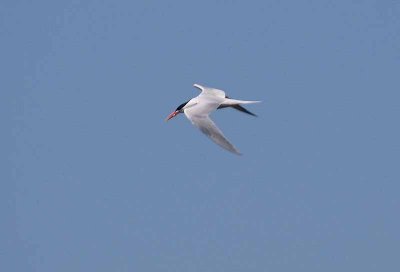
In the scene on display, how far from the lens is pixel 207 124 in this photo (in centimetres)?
2891

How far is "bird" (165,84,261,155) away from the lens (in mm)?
27688

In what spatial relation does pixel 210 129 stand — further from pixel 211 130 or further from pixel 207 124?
pixel 207 124

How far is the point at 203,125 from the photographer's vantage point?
94.9 ft

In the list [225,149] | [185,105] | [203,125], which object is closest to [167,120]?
[185,105]

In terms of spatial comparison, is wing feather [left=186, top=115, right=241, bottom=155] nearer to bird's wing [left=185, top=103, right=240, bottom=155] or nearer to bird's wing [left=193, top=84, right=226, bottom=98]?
bird's wing [left=185, top=103, right=240, bottom=155]

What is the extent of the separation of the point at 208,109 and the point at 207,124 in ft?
5.88

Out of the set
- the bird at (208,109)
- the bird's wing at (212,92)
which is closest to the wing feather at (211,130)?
the bird at (208,109)

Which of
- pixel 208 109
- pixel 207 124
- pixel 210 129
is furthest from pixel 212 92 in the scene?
pixel 210 129

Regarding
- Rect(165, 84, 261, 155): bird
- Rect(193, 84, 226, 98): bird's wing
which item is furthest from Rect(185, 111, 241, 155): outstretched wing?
Rect(193, 84, 226, 98): bird's wing

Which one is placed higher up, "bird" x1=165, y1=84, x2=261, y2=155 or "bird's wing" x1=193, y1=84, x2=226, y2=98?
"bird's wing" x1=193, y1=84, x2=226, y2=98

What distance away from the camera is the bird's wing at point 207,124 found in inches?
1070

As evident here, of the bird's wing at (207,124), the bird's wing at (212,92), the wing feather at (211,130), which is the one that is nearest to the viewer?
the wing feather at (211,130)

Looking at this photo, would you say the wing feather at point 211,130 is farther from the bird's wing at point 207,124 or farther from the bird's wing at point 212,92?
the bird's wing at point 212,92

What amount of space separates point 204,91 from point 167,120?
6.08ft
